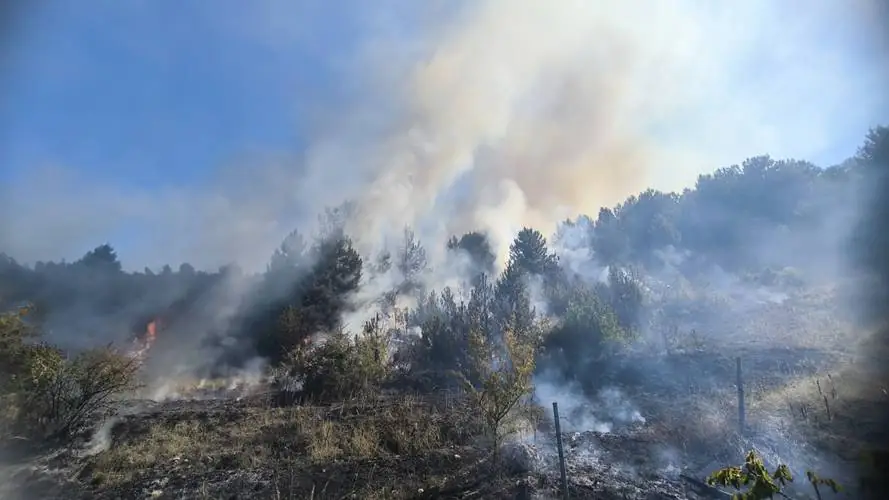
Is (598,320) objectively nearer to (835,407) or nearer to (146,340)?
(835,407)

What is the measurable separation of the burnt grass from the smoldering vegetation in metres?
0.16

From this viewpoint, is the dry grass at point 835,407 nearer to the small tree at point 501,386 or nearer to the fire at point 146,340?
the small tree at point 501,386

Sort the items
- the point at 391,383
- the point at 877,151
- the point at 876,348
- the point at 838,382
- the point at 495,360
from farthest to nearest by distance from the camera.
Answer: the point at 391,383 < the point at 877,151 < the point at 495,360 < the point at 876,348 < the point at 838,382

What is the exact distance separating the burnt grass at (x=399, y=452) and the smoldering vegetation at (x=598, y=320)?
0.16 meters

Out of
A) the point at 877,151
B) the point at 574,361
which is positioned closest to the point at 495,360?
the point at 574,361

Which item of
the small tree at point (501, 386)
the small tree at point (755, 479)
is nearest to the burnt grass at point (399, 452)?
the small tree at point (501, 386)

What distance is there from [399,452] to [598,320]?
12972 mm

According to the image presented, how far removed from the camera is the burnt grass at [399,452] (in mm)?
11016

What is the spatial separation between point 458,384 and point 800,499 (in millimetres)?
14237

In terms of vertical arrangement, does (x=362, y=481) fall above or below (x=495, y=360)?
below

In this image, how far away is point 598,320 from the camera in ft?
72.9

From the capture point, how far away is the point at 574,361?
22.2 metres

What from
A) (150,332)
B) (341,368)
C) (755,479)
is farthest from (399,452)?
(150,332)

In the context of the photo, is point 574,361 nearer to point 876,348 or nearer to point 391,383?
point 391,383
